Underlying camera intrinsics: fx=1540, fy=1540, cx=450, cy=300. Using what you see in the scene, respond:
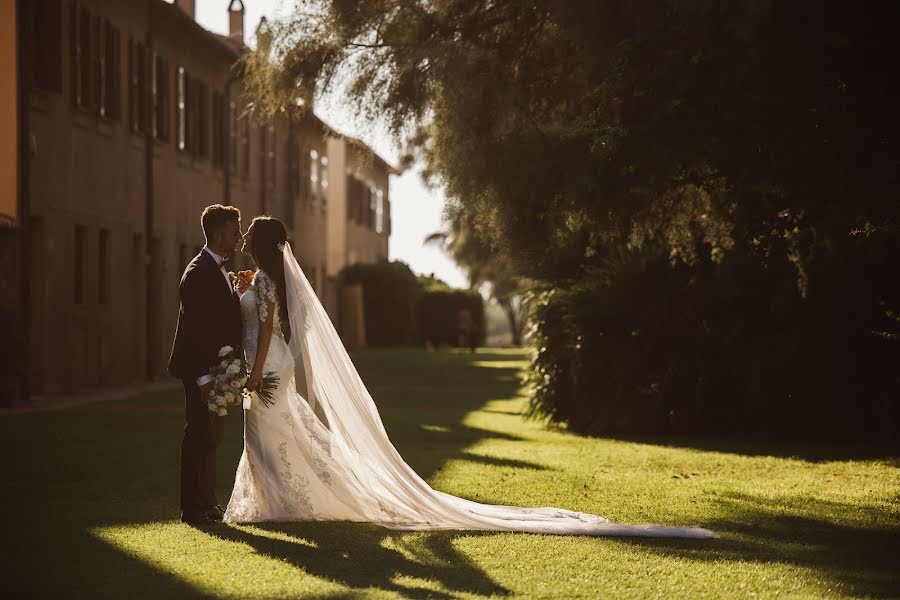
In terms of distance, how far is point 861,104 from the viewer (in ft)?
33.3

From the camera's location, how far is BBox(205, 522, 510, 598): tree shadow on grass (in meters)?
7.33

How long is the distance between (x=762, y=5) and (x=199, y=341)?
438 centimetres

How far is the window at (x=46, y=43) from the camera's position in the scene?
2166cm

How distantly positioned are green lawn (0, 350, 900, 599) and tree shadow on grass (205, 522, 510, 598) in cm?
2

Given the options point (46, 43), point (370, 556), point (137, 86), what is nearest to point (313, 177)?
point (137, 86)

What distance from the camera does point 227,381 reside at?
9320mm

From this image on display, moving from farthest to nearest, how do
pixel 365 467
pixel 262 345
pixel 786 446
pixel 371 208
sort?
pixel 371 208 < pixel 786 446 < pixel 365 467 < pixel 262 345

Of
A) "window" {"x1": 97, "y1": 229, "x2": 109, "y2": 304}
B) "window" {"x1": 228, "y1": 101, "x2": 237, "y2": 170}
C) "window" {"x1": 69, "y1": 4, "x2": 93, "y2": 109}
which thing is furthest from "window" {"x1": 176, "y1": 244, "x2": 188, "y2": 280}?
"window" {"x1": 69, "y1": 4, "x2": 93, "y2": 109}

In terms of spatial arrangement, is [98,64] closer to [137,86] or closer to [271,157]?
[137,86]

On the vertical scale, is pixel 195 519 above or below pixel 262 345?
below

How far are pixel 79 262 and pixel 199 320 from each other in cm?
1574

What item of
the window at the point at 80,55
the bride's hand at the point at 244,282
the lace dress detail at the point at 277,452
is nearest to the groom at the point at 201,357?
the lace dress detail at the point at 277,452

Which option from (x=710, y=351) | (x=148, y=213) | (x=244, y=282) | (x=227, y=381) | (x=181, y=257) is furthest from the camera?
(x=181, y=257)

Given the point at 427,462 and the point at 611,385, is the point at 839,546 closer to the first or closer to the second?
the point at 427,462
